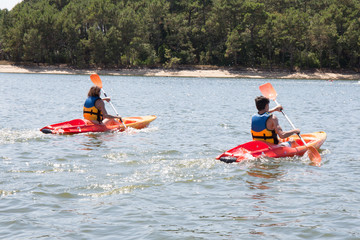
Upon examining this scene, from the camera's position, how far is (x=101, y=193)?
7.77 metres

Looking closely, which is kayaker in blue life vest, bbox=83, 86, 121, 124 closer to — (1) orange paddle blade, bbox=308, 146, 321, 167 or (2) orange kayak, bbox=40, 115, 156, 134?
(2) orange kayak, bbox=40, 115, 156, 134

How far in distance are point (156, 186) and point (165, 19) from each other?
267ft

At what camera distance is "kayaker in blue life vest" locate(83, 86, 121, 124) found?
14.4 m

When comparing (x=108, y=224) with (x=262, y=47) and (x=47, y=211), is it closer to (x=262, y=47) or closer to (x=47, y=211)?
(x=47, y=211)

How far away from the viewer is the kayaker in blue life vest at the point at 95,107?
1440cm

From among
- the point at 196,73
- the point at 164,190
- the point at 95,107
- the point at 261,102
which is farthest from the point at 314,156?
the point at 196,73

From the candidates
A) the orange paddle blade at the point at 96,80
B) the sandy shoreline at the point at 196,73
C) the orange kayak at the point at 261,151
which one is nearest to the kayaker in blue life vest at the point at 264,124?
the orange kayak at the point at 261,151

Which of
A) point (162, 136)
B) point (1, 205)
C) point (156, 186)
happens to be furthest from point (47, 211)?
point (162, 136)

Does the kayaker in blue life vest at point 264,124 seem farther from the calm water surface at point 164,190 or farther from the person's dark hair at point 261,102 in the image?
the calm water surface at point 164,190

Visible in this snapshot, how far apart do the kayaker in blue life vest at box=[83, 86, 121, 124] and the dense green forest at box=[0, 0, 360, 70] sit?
222ft

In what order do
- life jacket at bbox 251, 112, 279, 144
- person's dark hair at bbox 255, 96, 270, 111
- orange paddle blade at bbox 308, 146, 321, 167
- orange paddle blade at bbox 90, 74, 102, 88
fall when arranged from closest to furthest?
1. person's dark hair at bbox 255, 96, 270, 111
2. life jacket at bbox 251, 112, 279, 144
3. orange paddle blade at bbox 308, 146, 321, 167
4. orange paddle blade at bbox 90, 74, 102, 88

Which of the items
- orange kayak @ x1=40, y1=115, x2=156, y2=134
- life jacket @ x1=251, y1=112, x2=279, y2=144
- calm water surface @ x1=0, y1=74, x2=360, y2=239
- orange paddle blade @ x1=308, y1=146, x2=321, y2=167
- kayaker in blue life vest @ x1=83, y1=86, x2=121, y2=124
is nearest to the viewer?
calm water surface @ x1=0, y1=74, x2=360, y2=239

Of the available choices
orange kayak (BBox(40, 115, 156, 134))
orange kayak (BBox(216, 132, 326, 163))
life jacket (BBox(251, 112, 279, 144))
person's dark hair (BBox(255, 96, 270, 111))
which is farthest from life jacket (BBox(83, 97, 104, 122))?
person's dark hair (BBox(255, 96, 270, 111))

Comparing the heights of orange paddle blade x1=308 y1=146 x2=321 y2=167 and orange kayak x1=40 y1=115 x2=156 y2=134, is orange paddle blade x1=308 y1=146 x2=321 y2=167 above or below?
below
